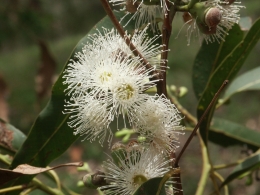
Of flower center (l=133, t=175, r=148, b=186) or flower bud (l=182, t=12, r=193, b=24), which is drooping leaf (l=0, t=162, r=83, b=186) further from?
flower bud (l=182, t=12, r=193, b=24)

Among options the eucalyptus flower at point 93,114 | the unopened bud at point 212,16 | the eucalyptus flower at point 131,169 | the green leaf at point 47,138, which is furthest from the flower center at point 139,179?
the unopened bud at point 212,16

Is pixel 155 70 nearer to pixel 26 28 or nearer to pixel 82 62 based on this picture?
pixel 82 62

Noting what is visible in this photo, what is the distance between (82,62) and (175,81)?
3295mm

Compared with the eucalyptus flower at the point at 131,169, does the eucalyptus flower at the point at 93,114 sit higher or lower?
higher

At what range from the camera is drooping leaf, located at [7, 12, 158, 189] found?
96 centimetres

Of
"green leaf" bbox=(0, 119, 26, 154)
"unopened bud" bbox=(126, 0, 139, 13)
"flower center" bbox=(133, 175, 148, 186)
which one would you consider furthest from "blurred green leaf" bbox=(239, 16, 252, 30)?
"green leaf" bbox=(0, 119, 26, 154)

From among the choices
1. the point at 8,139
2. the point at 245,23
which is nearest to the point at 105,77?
the point at 8,139

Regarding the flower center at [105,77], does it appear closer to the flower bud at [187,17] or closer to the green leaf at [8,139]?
the flower bud at [187,17]

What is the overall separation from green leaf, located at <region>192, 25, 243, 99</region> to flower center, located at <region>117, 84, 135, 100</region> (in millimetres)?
349

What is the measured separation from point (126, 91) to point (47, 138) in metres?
0.29

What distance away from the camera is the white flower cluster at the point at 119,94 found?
767 mm

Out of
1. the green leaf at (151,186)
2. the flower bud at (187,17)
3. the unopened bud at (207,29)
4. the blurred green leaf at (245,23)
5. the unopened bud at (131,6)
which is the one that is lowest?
the blurred green leaf at (245,23)

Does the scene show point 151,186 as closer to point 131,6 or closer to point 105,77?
point 105,77

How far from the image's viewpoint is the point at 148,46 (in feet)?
2.76
